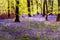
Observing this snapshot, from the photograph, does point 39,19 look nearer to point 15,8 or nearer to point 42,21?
point 42,21

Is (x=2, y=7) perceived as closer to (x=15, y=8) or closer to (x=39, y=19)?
(x=15, y=8)

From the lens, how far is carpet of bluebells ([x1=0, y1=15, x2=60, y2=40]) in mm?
2674

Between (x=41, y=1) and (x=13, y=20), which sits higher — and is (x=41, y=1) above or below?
above

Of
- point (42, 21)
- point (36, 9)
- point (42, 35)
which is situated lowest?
point (42, 35)

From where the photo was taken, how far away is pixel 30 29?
9.01 feet

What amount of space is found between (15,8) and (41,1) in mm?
465

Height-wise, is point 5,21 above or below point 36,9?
below

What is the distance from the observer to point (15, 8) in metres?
2.84

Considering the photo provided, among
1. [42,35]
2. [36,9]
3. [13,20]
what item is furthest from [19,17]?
[42,35]

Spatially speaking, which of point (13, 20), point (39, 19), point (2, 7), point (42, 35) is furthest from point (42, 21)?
point (2, 7)

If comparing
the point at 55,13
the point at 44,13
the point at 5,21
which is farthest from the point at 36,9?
the point at 5,21

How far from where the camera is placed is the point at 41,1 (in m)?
2.84

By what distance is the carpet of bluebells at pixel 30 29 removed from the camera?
2674mm

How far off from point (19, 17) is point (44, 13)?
43 centimetres
